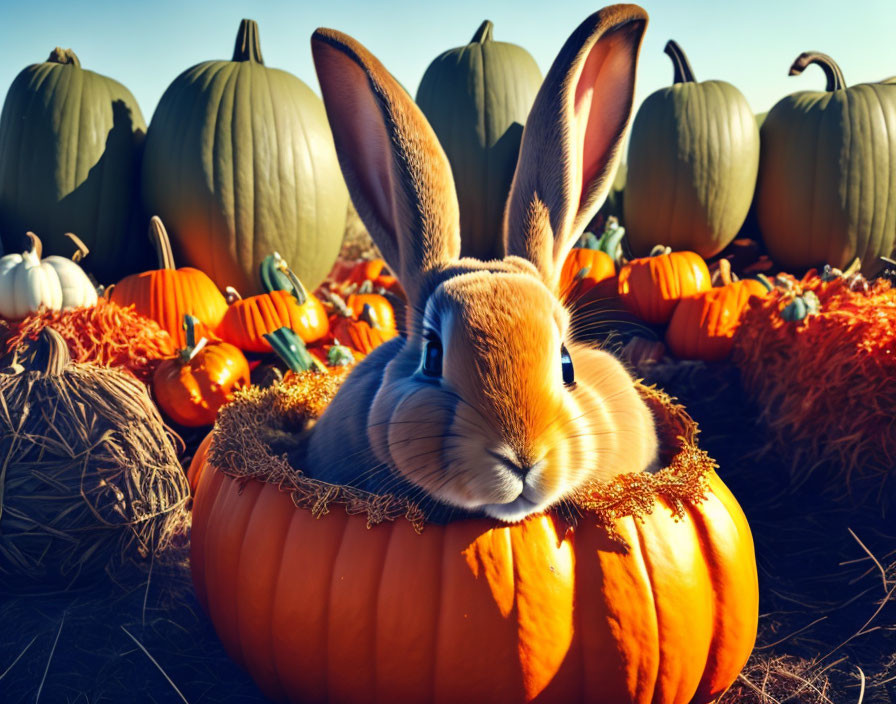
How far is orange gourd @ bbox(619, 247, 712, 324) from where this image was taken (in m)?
4.59

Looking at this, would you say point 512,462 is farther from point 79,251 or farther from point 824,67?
point 824,67

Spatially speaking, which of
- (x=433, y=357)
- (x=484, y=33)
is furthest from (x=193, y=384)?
(x=484, y=33)

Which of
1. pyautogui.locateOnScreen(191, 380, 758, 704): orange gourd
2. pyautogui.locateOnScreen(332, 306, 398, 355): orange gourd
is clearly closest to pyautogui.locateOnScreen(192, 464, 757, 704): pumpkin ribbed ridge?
pyautogui.locateOnScreen(191, 380, 758, 704): orange gourd

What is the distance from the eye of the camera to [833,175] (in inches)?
199

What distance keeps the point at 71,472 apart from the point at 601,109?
2112 millimetres

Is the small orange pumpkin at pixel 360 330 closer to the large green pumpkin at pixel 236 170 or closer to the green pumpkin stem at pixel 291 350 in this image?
the green pumpkin stem at pixel 291 350

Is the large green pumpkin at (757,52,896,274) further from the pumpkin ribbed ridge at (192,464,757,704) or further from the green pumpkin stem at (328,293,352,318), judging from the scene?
the pumpkin ribbed ridge at (192,464,757,704)

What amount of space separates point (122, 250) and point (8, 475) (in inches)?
110

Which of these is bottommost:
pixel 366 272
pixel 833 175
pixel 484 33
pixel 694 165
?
pixel 366 272

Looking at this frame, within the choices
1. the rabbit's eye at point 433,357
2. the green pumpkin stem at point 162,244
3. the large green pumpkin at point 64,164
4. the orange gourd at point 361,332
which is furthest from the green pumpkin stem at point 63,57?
the rabbit's eye at point 433,357

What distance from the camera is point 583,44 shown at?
6.29 ft

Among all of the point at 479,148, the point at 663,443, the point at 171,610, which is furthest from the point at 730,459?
the point at 479,148

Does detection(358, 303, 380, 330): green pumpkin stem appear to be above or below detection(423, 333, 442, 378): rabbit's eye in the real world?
below

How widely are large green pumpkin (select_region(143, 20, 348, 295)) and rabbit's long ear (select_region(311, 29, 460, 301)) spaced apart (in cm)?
268
